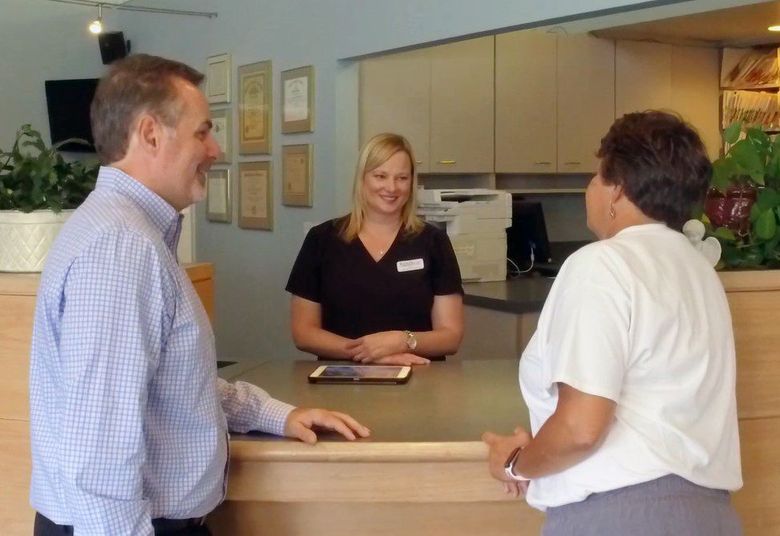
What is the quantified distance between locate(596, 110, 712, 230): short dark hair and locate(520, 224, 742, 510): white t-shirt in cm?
4

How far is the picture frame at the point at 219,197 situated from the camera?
5.60 m

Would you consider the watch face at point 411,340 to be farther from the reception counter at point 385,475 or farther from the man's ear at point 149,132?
the man's ear at point 149,132

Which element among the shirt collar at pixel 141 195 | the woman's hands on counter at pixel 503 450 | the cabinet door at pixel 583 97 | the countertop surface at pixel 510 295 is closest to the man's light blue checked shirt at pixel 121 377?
the shirt collar at pixel 141 195

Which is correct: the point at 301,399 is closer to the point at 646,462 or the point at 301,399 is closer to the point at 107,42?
the point at 646,462

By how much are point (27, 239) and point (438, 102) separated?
3.11m

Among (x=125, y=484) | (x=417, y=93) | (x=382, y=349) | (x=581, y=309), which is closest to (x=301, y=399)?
(x=382, y=349)

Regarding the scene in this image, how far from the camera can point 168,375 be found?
4.73ft

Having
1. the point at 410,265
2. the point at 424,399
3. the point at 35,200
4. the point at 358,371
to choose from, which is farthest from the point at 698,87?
the point at 35,200

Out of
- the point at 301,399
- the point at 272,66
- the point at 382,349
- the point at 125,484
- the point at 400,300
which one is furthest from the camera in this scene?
the point at 272,66

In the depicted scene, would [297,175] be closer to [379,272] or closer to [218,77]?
[218,77]

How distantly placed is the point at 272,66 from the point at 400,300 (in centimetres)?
272

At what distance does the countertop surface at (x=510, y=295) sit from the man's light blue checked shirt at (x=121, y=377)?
2667mm

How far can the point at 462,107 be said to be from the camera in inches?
201

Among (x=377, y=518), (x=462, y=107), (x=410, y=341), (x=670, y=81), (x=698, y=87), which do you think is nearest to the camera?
(x=377, y=518)
